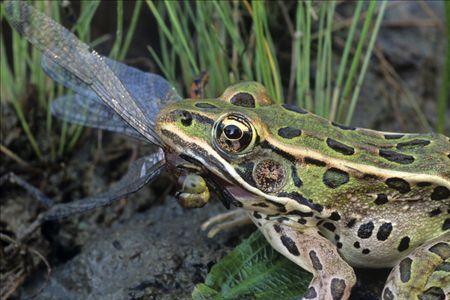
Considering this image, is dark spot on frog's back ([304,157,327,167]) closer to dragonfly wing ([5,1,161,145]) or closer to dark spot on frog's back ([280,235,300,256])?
dark spot on frog's back ([280,235,300,256])

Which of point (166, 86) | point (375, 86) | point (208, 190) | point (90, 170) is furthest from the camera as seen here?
point (375, 86)

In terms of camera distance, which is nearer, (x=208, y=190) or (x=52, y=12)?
(x=208, y=190)

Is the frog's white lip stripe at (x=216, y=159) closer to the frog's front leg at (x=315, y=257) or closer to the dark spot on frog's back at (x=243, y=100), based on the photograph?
the frog's front leg at (x=315, y=257)

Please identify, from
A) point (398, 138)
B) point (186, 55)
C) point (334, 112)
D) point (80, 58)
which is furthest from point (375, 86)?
point (80, 58)

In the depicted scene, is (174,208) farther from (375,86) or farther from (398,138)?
(375,86)

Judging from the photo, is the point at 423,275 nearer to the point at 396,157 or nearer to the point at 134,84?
the point at 396,157

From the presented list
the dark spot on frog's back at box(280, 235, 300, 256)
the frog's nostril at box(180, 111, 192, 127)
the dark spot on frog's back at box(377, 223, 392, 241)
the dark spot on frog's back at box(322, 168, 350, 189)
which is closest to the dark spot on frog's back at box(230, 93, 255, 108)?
the frog's nostril at box(180, 111, 192, 127)
